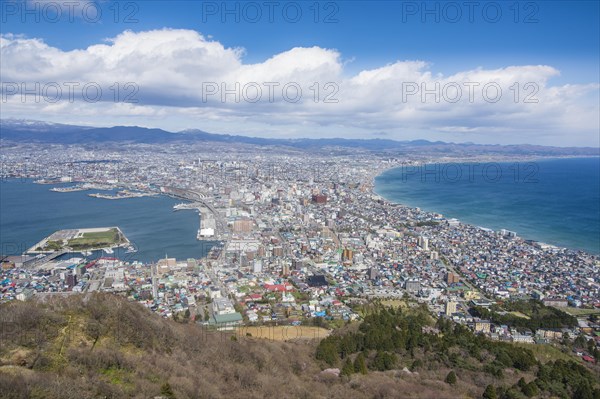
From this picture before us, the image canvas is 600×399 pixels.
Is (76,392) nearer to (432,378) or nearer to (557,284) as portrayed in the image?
(432,378)

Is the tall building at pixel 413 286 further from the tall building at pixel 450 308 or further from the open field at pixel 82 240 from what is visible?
the open field at pixel 82 240

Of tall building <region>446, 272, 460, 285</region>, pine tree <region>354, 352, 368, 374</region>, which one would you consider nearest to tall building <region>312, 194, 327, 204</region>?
tall building <region>446, 272, 460, 285</region>

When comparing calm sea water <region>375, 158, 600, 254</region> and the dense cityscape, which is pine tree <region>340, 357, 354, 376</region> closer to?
the dense cityscape

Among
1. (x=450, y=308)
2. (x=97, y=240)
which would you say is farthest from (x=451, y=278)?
(x=97, y=240)

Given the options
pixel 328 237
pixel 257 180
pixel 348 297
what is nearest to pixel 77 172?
pixel 257 180

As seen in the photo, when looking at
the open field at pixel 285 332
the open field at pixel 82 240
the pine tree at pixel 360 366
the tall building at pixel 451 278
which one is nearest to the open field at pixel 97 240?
the open field at pixel 82 240

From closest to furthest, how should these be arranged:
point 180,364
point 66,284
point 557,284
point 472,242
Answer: point 180,364 → point 66,284 → point 557,284 → point 472,242

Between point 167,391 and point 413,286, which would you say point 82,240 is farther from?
point 167,391
